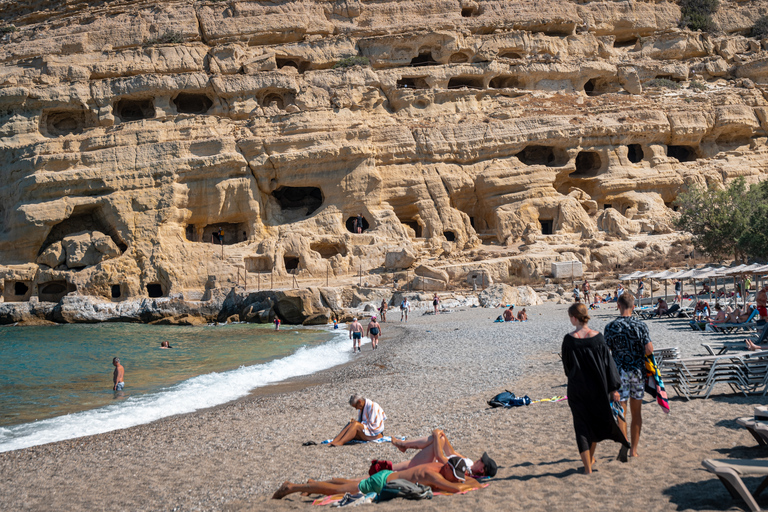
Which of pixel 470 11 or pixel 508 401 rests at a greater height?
pixel 470 11

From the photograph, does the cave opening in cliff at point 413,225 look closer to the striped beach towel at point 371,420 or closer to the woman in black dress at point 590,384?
the striped beach towel at point 371,420

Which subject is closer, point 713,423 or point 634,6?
point 713,423

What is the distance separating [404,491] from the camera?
4.94 m

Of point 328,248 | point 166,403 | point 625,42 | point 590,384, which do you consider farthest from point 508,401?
point 625,42

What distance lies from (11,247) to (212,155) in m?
11.3

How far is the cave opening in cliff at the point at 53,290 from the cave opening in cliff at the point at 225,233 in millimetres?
7274

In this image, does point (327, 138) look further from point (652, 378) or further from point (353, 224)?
point (652, 378)

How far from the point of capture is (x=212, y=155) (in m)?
32.3

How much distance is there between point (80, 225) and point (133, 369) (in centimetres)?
2026

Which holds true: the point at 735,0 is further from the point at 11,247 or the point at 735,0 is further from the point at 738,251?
the point at 11,247

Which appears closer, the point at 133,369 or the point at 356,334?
the point at 133,369

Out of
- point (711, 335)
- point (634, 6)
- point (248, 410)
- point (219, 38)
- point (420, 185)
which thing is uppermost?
point (634, 6)

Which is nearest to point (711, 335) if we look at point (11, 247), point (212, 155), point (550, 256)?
point (550, 256)

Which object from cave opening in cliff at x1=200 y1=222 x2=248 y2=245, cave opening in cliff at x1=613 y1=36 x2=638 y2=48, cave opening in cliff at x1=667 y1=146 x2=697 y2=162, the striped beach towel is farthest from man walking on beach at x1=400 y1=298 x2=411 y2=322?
cave opening in cliff at x1=613 y1=36 x2=638 y2=48
